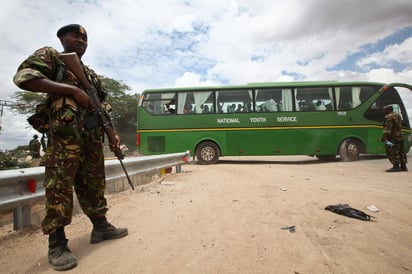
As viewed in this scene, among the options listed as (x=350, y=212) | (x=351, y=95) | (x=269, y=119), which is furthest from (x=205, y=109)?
(x=350, y=212)

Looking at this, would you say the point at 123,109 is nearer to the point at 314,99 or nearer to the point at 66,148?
the point at 314,99

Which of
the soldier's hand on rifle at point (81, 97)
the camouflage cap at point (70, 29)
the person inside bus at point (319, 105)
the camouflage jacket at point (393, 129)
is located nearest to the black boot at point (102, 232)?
the soldier's hand on rifle at point (81, 97)

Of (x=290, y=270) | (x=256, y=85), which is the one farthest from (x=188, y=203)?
(x=256, y=85)

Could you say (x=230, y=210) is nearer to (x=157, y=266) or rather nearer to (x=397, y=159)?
(x=157, y=266)

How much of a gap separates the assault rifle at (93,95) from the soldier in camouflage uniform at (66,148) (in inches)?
2.3

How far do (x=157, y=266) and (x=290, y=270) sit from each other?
0.87m

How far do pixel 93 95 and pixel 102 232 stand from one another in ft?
3.87

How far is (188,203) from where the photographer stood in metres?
3.29

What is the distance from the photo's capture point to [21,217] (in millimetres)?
2455

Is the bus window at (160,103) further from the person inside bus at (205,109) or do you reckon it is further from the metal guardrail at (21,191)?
the metal guardrail at (21,191)

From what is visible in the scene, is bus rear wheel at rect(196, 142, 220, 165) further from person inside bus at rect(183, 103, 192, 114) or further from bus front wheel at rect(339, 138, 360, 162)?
bus front wheel at rect(339, 138, 360, 162)

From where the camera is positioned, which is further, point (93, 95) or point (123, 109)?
point (123, 109)

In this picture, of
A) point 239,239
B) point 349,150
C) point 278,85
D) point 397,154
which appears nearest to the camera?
point 239,239

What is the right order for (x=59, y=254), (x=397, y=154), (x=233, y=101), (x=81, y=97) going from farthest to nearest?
(x=233, y=101), (x=397, y=154), (x=81, y=97), (x=59, y=254)
